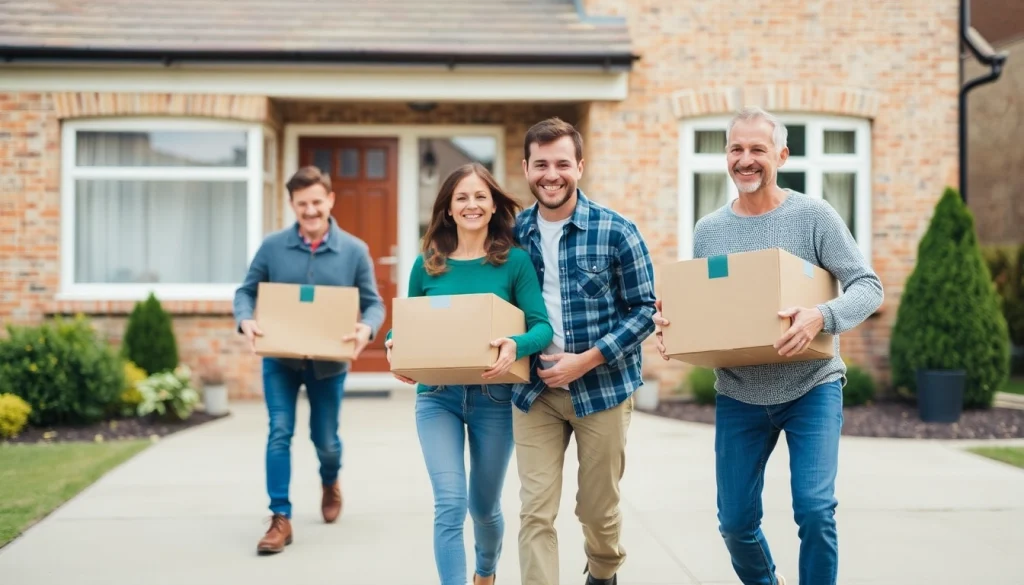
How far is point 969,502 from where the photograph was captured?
17.9 feet

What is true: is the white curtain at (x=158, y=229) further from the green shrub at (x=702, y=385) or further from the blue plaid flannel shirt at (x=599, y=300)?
the blue plaid flannel shirt at (x=599, y=300)

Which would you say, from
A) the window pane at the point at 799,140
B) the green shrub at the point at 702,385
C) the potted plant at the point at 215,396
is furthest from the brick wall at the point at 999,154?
the potted plant at the point at 215,396

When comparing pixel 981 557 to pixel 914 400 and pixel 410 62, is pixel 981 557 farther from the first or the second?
pixel 410 62

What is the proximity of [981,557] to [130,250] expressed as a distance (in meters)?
8.20

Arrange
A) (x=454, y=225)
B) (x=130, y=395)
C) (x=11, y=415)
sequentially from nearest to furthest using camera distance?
(x=454, y=225), (x=11, y=415), (x=130, y=395)

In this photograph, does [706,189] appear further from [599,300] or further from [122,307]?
[599,300]

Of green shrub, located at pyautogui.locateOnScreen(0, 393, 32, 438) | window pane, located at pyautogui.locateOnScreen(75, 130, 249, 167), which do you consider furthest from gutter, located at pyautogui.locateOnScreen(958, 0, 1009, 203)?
green shrub, located at pyautogui.locateOnScreen(0, 393, 32, 438)

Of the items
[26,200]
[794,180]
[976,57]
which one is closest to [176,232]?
[26,200]

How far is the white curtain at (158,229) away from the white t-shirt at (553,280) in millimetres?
7000

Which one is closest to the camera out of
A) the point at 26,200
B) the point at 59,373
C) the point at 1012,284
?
the point at 59,373

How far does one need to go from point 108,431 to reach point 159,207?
111 inches

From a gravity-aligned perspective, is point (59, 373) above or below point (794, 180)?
below

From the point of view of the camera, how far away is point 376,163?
10.5 m

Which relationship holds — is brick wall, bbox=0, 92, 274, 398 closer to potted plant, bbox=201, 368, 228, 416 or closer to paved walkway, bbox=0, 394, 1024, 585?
potted plant, bbox=201, 368, 228, 416
